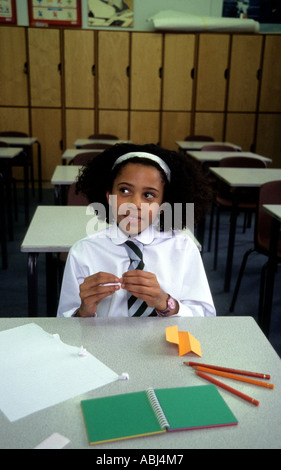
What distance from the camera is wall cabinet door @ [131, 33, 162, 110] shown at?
19.1ft

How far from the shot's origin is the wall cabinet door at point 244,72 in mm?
5855

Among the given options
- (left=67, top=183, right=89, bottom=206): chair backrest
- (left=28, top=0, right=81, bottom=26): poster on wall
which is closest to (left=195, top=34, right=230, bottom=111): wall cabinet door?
(left=28, top=0, right=81, bottom=26): poster on wall

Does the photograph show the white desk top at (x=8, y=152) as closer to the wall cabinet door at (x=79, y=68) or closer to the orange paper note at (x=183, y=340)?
the wall cabinet door at (x=79, y=68)

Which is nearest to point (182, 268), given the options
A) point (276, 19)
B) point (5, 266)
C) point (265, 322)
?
point (265, 322)

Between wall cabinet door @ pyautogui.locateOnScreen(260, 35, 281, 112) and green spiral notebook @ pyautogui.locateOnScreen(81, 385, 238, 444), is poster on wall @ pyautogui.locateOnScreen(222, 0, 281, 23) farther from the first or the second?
green spiral notebook @ pyautogui.locateOnScreen(81, 385, 238, 444)

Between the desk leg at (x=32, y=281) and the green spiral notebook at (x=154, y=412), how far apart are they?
3.44ft

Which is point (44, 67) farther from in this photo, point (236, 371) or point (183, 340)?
point (236, 371)

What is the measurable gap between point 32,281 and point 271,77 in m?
5.45

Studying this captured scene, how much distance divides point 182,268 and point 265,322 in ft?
4.02

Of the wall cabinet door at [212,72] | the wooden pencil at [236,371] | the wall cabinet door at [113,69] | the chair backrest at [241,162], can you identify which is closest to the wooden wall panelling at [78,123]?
the wall cabinet door at [113,69]

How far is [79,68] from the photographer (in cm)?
592

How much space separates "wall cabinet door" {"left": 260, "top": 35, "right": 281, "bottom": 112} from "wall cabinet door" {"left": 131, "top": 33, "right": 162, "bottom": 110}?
1464mm

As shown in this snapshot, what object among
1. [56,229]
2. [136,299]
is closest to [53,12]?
[56,229]

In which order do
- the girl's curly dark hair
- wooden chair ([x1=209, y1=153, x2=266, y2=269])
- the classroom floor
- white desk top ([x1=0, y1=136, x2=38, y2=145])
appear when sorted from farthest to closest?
white desk top ([x1=0, y1=136, x2=38, y2=145])
wooden chair ([x1=209, y1=153, x2=266, y2=269])
the classroom floor
the girl's curly dark hair
